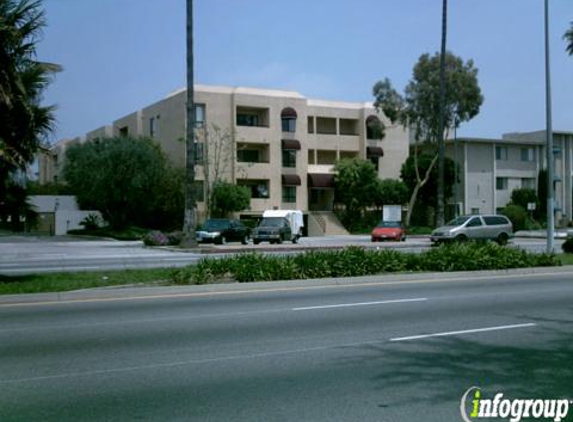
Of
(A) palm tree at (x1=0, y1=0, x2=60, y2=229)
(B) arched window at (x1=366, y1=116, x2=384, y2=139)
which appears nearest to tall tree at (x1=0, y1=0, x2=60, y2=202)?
(A) palm tree at (x1=0, y1=0, x2=60, y2=229)

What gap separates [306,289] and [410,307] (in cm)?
352

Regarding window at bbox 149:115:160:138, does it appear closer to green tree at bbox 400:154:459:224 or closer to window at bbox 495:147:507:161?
green tree at bbox 400:154:459:224

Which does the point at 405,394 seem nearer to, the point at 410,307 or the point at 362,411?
the point at 362,411

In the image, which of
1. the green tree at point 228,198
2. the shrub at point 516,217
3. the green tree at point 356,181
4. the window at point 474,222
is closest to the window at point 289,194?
the green tree at point 356,181

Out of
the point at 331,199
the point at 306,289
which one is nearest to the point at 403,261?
the point at 306,289

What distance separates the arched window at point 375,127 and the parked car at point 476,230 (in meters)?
22.7

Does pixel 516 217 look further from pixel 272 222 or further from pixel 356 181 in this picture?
pixel 272 222

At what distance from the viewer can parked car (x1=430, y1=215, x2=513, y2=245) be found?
35.5m

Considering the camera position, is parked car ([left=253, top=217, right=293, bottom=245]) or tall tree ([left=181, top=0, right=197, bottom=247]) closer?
tall tree ([left=181, top=0, right=197, bottom=247])

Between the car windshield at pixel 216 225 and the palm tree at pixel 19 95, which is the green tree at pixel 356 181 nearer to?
the car windshield at pixel 216 225

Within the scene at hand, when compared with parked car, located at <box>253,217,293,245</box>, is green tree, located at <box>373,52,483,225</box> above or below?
above

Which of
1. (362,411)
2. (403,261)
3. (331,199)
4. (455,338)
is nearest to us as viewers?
(362,411)

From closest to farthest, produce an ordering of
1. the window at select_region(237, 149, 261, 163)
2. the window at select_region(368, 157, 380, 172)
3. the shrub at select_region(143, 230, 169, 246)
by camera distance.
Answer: the shrub at select_region(143, 230, 169, 246) < the window at select_region(237, 149, 261, 163) < the window at select_region(368, 157, 380, 172)

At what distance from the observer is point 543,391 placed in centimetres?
651
